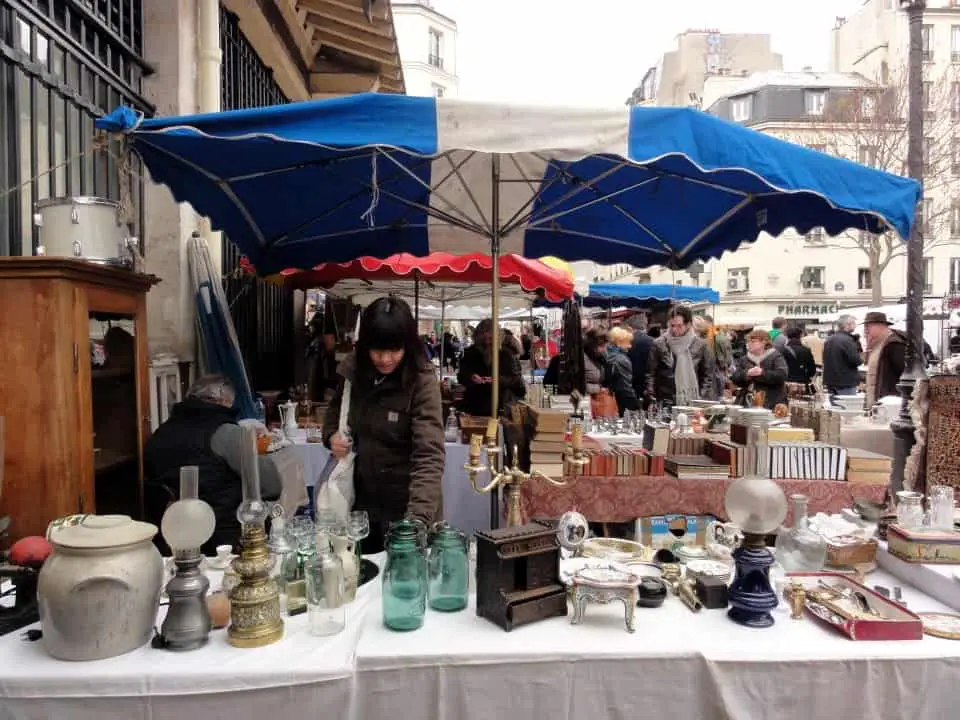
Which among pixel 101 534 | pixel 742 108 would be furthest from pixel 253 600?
pixel 742 108

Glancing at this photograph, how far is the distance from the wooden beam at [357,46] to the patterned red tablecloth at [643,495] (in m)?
6.50

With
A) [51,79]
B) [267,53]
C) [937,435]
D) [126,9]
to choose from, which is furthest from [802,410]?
[267,53]

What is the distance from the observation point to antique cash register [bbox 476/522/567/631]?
1.98 m

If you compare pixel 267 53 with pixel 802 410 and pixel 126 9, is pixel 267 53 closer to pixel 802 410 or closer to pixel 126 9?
pixel 126 9

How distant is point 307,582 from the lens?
2.02m

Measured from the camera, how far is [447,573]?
211cm

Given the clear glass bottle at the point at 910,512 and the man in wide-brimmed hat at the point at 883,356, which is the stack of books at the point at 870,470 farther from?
the man in wide-brimmed hat at the point at 883,356

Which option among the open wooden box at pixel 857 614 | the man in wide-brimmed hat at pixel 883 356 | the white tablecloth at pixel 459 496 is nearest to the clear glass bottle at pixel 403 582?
the open wooden box at pixel 857 614

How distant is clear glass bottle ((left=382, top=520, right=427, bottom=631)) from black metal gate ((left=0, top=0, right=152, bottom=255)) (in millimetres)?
1856

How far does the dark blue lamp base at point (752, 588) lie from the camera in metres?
2.00

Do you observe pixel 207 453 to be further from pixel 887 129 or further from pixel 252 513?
pixel 887 129

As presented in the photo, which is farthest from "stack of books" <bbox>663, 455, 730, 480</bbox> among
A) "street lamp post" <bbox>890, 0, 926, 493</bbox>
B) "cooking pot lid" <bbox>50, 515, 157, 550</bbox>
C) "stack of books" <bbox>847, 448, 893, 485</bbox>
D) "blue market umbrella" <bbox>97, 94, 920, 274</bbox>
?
"cooking pot lid" <bbox>50, 515, 157, 550</bbox>

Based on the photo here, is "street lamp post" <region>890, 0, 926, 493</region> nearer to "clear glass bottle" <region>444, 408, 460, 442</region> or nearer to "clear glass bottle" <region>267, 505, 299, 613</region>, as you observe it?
"clear glass bottle" <region>444, 408, 460, 442</region>

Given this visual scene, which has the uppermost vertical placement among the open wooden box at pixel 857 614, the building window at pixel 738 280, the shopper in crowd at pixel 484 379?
the building window at pixel 738 280
